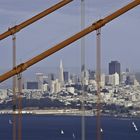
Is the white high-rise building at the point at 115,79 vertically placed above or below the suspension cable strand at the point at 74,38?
above

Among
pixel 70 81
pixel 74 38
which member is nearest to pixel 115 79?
pixel 70 81

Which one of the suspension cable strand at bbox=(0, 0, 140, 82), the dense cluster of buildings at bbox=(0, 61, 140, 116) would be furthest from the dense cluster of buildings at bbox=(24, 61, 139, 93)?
the suspension cable strand at bbox=(0, 0, 140, 82)

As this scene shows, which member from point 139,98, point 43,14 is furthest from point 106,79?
point 43,14

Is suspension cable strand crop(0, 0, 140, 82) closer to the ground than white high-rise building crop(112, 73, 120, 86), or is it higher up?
closer to the ground

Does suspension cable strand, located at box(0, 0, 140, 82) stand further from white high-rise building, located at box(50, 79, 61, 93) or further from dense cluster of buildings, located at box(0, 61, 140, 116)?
white high-rise building, located at box(50, 79, 61, 93)

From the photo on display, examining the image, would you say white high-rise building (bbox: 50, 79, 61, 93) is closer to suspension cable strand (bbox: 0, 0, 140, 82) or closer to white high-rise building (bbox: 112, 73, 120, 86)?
white high-rise building (bbox: 112, 73, 120, 86)

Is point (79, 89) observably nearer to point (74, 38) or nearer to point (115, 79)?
point (115, 79)

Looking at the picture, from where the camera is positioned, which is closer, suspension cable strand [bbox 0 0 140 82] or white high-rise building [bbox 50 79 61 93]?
suspension cable strand [bbox 0 0 140 82]

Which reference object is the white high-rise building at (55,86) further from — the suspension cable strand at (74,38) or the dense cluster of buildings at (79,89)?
the suspension cable strand at (74,38)

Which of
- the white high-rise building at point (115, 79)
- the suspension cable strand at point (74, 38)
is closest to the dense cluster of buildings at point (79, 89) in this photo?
the white high-rise building at point (115, 79)

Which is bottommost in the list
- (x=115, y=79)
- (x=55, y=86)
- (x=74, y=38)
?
(x=74, y=38)

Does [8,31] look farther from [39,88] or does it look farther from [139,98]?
[39,88]

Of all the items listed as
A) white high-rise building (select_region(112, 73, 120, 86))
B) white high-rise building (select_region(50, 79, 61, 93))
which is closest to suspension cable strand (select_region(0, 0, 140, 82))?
white high-rise building (select_region(112, 73, 120, 86))

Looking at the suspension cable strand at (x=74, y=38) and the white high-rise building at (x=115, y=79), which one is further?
the white high-rise building at (x=115, y=79)
